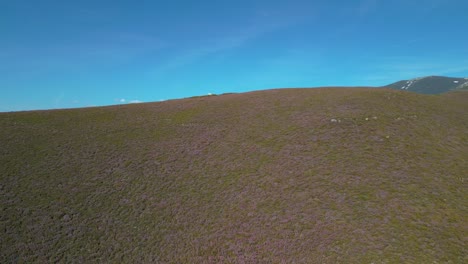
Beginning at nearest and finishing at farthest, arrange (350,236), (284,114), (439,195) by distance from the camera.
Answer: (350,236) < (439,195) < (284,114)

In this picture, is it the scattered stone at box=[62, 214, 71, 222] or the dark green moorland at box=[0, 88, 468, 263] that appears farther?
the scattered stone at box=[62, 214, 71, 222]

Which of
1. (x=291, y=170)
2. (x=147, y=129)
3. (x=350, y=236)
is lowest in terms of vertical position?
(x=350, y=236)

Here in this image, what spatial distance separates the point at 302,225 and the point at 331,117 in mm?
19553

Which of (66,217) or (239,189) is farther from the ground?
(239,189)

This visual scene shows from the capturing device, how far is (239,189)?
19.7 m

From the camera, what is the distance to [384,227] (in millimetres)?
15031

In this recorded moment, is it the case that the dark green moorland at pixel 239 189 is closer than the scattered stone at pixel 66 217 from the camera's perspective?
Yes

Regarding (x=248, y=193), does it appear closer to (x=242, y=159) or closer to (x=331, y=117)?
(x=242, y=159)

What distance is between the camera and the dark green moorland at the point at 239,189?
14.3m

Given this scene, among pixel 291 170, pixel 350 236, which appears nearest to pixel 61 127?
pixel 291 170

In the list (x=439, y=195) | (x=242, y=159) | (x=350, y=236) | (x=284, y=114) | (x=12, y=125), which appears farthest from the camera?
(x=284, y=114)

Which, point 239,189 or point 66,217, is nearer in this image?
point 66,217

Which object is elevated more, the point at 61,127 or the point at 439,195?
the point at 61,127

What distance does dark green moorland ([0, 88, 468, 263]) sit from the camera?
46.9ft
